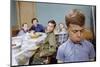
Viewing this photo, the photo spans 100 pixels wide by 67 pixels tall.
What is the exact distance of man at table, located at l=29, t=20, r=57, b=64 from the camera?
2.17 metres

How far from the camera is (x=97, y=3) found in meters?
2.45

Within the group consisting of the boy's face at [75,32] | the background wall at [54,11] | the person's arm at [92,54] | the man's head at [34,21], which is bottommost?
the person's arm at [92,54]

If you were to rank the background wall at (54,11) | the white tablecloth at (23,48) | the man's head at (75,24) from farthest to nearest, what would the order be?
the man's head at (75,24)
the background wall at (54,11)
the white tablecloth at (23,48)

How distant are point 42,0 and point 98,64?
1.06 meters

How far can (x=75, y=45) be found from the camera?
7.66ft

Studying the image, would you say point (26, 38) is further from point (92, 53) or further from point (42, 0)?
point (92, 53)

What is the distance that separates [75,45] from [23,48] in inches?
25.0

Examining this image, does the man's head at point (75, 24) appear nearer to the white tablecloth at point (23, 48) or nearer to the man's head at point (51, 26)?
the man's head at point (51, 26)

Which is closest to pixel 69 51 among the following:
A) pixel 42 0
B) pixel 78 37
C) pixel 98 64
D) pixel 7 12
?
pixel 78 37

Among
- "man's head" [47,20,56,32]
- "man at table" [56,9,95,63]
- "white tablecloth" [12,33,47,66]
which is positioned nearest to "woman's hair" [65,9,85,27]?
"man at table" [56,9,95,63]

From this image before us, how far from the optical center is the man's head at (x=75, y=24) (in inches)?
91.0

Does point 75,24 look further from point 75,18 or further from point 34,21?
point 34,21

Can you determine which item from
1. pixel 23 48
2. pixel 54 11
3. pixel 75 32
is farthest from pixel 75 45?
pixel 23 48

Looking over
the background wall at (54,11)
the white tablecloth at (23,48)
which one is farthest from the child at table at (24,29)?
the background wall at (54,11)
